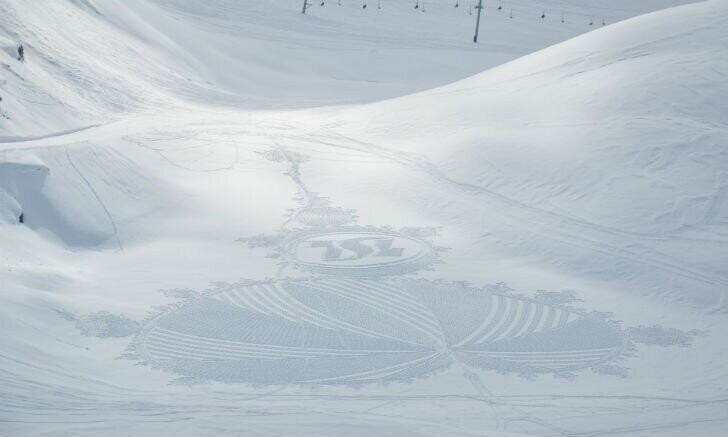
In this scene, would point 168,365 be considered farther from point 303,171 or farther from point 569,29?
point 569,29

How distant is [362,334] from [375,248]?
1.96 meters

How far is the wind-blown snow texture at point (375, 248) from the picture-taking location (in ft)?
22.8

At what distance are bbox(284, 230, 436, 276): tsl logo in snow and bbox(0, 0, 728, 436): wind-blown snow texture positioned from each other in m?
0.03

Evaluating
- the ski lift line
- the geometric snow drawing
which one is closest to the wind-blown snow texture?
the geometric snow drawing

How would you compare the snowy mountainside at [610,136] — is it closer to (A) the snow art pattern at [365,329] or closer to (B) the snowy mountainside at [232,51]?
(A) the snow art pattern at [365,329]

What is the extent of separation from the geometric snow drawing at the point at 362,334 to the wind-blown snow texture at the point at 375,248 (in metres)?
0.03

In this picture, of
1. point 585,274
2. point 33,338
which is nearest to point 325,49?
point 585,274

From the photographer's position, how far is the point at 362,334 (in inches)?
318

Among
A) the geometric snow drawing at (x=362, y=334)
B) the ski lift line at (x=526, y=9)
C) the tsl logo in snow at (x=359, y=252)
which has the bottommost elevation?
the geometric snow drawing at (x=362, y=334)

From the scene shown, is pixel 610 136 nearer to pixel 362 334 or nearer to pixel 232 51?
pixel 362 334

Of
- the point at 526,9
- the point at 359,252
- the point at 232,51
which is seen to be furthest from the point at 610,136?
the point at 526,9

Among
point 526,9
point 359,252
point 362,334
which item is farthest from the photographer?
point 526,9

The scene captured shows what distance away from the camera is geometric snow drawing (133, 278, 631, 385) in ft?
24.4

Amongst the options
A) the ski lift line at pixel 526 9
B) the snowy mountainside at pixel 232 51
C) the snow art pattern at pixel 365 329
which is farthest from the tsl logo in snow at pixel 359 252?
the ski lift line at pixel 526 9
